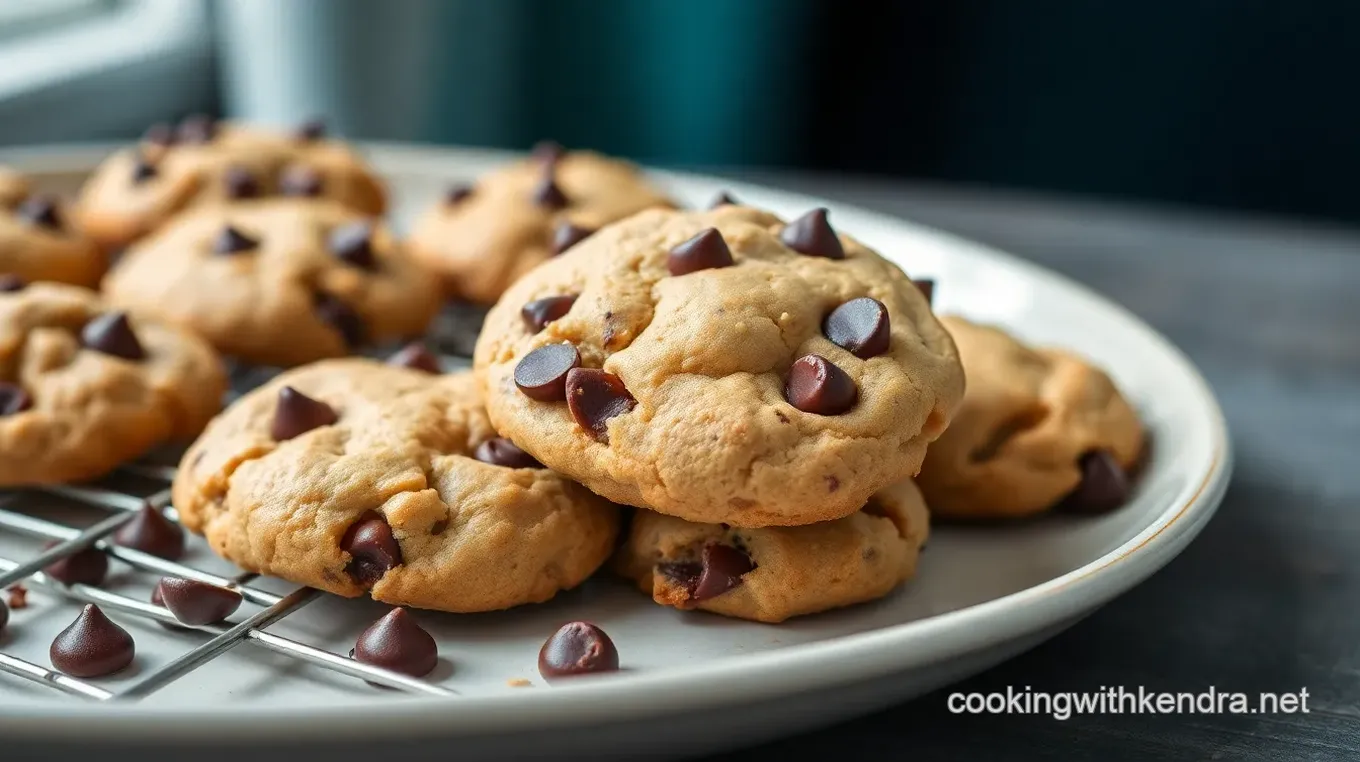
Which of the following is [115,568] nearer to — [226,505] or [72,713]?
[226,505]

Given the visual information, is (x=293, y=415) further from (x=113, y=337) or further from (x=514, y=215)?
(x=514, y=215)

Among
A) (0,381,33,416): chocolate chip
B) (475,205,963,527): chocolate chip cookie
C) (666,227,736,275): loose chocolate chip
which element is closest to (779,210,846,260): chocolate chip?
(475,205,963,527): chocolate chip cookie

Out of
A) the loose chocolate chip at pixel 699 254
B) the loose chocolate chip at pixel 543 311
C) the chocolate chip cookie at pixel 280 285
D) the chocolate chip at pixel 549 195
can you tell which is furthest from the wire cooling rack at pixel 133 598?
the chocolate chip at pixel 549 195

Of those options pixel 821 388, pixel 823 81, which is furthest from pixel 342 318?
pixel 823 81

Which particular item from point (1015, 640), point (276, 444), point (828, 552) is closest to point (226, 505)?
point (276, 444)

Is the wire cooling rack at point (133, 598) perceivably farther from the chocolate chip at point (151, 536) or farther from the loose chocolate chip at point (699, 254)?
the loose chocolate chip at point (699, 254)
